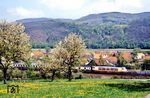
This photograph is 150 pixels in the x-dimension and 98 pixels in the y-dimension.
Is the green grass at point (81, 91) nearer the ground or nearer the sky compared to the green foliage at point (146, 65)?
nearer the sky

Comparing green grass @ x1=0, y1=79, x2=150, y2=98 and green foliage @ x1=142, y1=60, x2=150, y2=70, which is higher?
green grass @ x1=0, y1=79, x2=150, y2=98

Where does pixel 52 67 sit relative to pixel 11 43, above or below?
below

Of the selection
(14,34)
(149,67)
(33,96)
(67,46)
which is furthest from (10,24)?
(149,67)

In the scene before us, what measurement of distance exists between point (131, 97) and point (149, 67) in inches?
6229

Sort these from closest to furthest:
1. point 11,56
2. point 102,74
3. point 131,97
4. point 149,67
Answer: point 131,97
point 11,56
point 102,74
point 149,67

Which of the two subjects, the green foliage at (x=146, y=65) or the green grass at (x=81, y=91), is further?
the green foliage at (x=146, y=65)

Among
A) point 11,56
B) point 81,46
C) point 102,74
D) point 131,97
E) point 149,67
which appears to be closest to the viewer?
point 131,97

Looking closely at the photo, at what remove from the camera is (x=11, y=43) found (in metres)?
72.5

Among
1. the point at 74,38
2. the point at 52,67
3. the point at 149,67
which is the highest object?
the point at 74,38

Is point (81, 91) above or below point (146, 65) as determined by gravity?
above

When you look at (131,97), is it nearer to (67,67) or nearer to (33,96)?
(33,96)

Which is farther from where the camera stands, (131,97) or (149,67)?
(149,67)

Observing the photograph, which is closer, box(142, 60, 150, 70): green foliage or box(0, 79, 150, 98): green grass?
box(0, 79, 150, 98): green grass

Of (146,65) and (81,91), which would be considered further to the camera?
(146,65)
